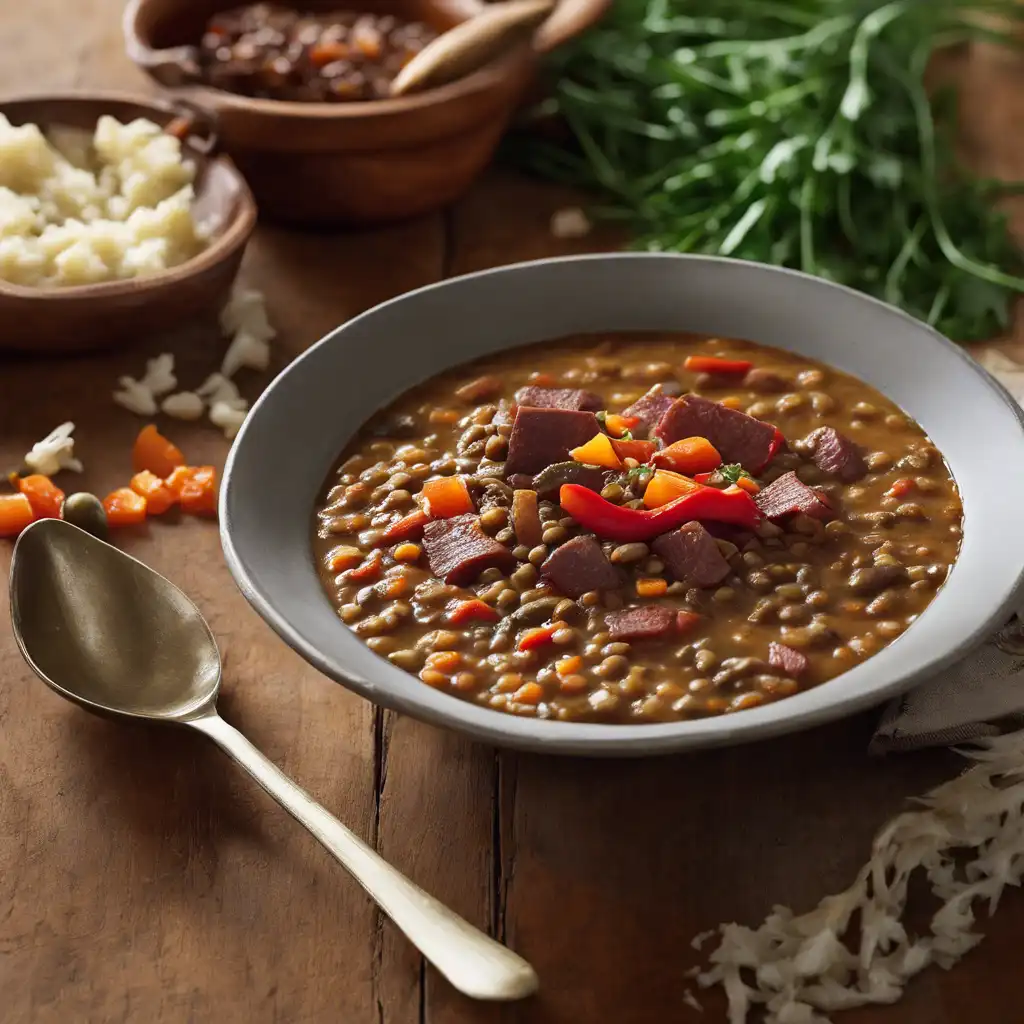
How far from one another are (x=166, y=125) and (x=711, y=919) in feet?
10.3

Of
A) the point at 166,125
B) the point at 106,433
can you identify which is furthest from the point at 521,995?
the point at 166,125

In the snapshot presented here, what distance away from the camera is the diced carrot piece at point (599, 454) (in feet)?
10.5

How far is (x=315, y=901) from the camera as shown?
272cm

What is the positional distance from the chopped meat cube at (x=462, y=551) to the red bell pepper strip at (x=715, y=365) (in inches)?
33.2

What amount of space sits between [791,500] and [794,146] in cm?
208

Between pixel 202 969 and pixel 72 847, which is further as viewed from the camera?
pixel 72 847

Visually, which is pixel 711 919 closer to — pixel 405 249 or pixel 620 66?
pixel 405 249

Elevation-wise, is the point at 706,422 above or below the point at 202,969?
above

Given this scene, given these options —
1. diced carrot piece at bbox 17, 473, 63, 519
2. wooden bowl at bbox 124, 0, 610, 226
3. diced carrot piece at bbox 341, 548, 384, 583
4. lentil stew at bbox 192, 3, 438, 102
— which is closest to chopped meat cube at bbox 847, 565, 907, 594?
diced carrot piece at bbox 341, 548, 384, 583

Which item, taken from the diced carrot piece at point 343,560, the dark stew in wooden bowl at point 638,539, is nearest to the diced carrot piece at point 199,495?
the dark stew in wooden bowl at point 638,539

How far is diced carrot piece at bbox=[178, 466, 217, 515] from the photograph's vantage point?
3.74 metres

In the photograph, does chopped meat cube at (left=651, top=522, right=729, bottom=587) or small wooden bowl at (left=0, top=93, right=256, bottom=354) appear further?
small wooden bowl at (left=0, top=93, right=256, bottom=354)

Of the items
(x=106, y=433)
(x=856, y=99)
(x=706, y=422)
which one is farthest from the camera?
(x=856, y=99)

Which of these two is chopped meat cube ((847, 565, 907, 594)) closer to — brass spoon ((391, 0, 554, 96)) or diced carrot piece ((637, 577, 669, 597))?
diced carrot piece ((637, 577, 669, 597))
